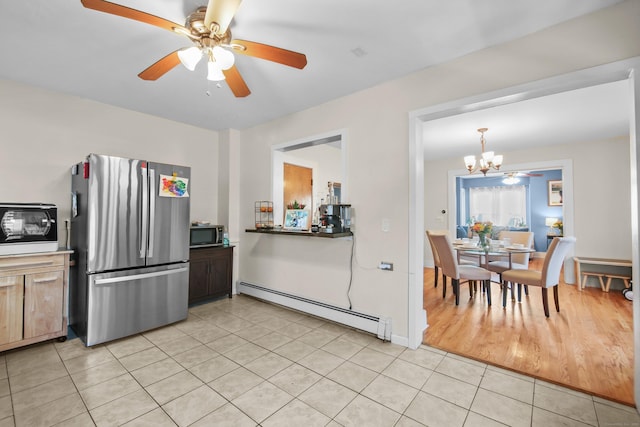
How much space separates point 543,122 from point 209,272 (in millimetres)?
5191

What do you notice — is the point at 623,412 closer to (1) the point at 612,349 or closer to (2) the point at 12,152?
(1) the point at 612,349

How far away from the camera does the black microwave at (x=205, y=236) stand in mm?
3777

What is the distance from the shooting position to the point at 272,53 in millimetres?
1828

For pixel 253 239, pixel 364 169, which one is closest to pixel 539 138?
pixel 364 169

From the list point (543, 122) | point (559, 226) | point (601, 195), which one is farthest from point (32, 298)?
point (559, 226)

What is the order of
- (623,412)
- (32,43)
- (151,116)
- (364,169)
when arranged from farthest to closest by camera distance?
(151,116) < (364,169) < (32,43) < (623,412)

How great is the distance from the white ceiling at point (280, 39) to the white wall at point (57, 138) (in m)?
0.19

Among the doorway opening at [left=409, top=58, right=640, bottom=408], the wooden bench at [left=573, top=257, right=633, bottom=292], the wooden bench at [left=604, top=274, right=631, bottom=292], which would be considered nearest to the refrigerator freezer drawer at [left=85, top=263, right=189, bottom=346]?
the doorway opening at [left=409, top=58, right=640, bottom=408]

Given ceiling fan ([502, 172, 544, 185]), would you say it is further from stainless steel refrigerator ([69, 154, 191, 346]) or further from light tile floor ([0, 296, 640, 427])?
stainless steel refrigerator ([69, 154, 191, 346])

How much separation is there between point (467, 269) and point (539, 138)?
108 inches

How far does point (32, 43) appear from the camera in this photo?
222 centimetres

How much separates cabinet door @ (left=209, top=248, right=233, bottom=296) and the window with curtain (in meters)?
8.38

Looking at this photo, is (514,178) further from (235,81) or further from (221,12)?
(221,12)

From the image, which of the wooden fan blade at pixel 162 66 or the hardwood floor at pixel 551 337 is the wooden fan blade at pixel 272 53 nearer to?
the wooden fan blade at pixel 162 66
